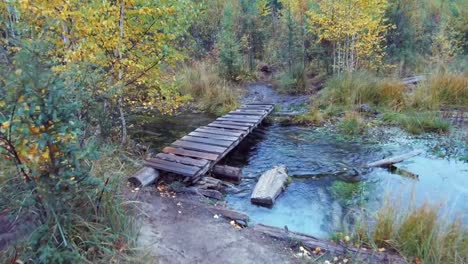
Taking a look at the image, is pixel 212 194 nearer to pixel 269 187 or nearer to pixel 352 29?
pixel 269 187

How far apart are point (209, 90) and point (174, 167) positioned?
498 cm

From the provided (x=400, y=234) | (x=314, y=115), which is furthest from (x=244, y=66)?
(x=400, y=234)

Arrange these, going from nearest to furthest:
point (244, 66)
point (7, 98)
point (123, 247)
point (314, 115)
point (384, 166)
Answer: point (7, 98) → point (123, 247) → point (384, 166) → point (314, 115) → point (244, 66)

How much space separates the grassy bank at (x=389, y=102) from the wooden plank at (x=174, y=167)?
3586 mm

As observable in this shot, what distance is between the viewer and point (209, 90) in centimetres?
898

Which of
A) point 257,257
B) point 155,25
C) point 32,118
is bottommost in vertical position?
point 257,257

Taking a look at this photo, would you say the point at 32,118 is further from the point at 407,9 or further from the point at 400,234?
the point at 407,9

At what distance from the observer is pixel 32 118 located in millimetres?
1754

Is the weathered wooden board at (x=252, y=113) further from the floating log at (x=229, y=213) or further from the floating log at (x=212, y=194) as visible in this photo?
the floating log at (x=229, y=213)

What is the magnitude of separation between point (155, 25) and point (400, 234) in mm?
3517

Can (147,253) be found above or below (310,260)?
above

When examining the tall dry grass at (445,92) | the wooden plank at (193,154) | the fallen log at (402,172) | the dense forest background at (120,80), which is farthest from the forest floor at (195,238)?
the tall dry grass at (445,92)

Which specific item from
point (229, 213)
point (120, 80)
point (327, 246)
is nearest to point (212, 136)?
point (120, 80)

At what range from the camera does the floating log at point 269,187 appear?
3.95m
